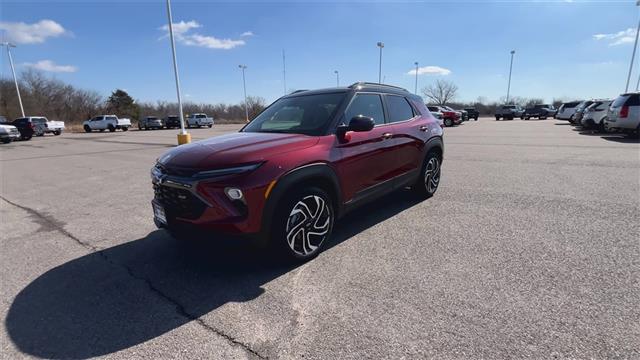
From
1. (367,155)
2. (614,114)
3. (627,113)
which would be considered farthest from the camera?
(614,114)

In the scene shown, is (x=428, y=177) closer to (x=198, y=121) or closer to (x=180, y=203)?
(x=180, y=203)

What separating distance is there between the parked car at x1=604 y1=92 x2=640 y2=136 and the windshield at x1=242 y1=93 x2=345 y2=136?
15.3m

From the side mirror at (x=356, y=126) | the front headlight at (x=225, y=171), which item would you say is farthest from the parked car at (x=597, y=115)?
the front headlight at (x=225, y=171)

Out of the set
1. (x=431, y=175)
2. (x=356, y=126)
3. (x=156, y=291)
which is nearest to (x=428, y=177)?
(x=431, y=175)

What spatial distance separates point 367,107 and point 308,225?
1769 millimetres

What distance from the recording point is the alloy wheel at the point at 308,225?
326 centimetres

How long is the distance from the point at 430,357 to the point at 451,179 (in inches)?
219

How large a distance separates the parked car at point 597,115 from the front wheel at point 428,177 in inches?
649

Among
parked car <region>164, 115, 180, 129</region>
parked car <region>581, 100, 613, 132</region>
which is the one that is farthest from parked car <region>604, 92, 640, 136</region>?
→ parked car <region>164, 115, 180, 129</region>

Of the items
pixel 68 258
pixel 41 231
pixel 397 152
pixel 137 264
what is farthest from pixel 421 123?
pixel 41 231

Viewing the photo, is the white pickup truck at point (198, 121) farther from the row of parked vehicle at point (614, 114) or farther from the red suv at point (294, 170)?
the red suv at point (294, 170)

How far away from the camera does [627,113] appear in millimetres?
13578

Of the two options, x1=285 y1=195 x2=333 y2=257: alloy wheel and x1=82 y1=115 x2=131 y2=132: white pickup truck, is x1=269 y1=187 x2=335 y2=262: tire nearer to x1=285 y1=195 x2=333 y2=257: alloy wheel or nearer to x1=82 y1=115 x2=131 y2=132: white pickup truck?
x1=285 y1=195 x2=333 y2=257: alloy wheel

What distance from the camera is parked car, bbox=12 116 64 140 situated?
27.1 meters
